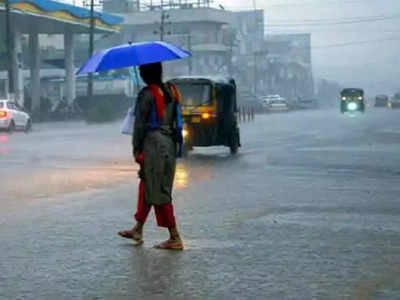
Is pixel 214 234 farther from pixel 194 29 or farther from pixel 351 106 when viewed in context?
pixel 194 29

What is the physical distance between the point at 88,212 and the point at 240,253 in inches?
145

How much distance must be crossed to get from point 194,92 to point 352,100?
189ft

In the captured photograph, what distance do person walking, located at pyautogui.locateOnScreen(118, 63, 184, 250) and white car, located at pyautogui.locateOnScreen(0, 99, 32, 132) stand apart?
1300 inches

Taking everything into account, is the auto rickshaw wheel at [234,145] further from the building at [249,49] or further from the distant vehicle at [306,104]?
the building at [249,49]

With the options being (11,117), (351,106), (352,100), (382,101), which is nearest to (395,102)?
(382,101)

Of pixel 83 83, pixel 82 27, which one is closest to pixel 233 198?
pixel 82 27

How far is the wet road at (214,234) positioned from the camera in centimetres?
735

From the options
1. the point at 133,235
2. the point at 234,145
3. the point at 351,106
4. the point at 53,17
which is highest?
the point at 53,17

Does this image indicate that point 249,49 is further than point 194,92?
Yes

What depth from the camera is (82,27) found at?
72.6m

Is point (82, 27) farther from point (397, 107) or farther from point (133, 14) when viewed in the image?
point (133, 14)

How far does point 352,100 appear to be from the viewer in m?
81.2

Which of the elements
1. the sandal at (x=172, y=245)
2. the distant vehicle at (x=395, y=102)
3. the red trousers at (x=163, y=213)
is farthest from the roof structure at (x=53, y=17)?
the sandal at (x=172, y=245)

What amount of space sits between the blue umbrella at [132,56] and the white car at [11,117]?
32384 mm
